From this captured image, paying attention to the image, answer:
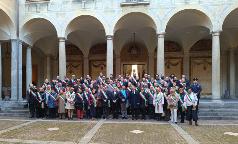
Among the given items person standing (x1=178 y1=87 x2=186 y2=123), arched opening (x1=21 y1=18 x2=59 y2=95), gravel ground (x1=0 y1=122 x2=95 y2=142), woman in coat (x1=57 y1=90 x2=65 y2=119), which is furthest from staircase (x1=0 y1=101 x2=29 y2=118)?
person standing (x1=178 y1=87 x2=186 y2=123)

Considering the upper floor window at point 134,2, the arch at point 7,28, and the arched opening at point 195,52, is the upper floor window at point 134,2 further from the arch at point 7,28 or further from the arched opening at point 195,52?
the arch at point 7,28

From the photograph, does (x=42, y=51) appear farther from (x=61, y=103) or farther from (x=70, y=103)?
(x=70, y=103)

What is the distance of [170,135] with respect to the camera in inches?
448

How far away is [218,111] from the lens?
53.2 feet

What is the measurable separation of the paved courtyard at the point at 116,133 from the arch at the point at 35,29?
7.57 metres

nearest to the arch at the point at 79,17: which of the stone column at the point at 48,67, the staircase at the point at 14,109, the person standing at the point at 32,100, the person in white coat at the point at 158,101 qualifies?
the person standing at the point at 32,100

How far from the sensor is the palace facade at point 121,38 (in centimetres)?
1864

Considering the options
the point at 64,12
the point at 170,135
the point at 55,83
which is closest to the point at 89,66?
the point at 64,12

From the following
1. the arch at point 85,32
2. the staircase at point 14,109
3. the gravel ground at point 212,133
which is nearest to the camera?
the gravel ground at point 212,133

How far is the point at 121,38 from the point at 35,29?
21.4 feet

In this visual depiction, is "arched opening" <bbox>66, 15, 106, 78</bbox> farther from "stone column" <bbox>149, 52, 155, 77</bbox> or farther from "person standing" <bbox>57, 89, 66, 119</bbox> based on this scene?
"person standing" <bbox>57, 89, 66, 119</bbox>

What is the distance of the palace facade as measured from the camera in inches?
734

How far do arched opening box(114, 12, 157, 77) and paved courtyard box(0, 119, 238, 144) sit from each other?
9620mm

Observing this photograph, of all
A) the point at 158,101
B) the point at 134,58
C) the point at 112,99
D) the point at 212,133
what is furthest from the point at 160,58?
the point at 212,133
